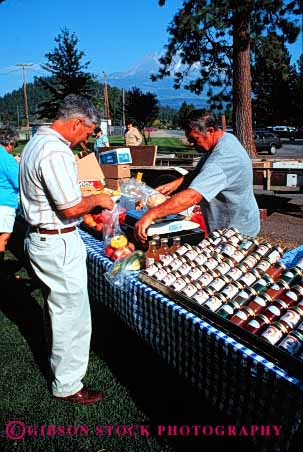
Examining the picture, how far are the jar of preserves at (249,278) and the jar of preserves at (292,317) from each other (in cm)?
37

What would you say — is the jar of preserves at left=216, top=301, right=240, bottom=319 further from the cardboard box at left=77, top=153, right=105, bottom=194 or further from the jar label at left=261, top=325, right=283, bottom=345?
the cardboard box at left=77, top=153, right=105, bottom=194

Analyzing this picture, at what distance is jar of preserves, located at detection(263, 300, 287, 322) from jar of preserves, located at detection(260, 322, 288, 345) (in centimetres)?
10

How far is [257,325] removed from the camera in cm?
207

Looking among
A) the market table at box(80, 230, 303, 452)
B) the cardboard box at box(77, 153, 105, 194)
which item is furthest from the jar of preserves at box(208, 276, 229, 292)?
the cardboard box at box(77, 153, 105, 194)

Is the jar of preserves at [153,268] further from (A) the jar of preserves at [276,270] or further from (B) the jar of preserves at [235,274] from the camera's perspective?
(A) the jar of preserves at [276,270]

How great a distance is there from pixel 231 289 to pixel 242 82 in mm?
11380

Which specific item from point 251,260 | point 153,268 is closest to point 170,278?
point 153,268


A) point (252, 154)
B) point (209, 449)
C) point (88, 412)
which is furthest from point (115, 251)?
point (252, 154)

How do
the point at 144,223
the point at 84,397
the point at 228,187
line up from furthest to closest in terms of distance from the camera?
the point at 228,187, the point at 84,397, the point at 144,223

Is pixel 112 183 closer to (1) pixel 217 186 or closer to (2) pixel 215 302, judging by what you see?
(1) pixel 217 186

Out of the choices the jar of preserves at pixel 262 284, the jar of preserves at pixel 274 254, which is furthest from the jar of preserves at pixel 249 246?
the jar of preserves at pixel 262 284

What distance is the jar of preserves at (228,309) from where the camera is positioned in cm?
220

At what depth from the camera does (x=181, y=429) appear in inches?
107

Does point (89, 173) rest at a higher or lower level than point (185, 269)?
higher
